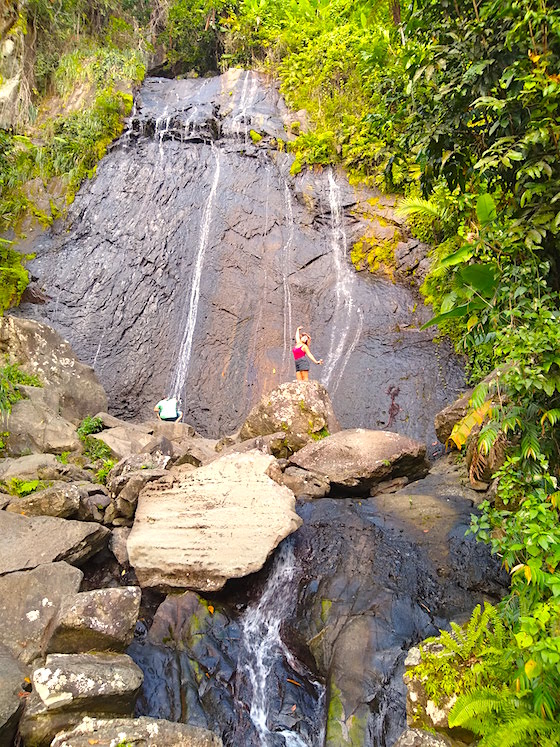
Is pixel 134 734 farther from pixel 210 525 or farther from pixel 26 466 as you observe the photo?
pixel 26 466

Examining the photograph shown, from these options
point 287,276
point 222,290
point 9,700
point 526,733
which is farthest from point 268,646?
point 287,276

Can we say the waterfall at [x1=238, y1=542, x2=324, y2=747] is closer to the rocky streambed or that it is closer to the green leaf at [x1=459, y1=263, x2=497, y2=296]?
the rocky streambed

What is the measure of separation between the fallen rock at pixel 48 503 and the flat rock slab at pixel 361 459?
117 inches

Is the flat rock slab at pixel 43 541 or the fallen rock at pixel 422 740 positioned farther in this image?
the flat rock slab at pixel 43 541

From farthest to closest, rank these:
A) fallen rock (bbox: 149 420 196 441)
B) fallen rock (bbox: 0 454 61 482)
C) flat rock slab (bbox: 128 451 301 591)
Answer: fallen rock (bbox: 149 420 196 441), fallen rock (bbox: 0 454 61 482), flat rock slab (bbox: 128 451 301 591)

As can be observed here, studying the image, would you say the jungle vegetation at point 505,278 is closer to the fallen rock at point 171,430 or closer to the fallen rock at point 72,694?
the fallen rock at point 72,694

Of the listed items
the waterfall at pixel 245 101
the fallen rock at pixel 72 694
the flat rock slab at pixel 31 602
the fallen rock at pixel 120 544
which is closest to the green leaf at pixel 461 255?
the fallen rock at pixel 72 694

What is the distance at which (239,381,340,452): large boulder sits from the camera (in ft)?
25.3

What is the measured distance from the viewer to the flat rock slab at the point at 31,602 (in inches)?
141

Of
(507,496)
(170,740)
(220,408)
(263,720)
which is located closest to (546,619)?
(507,496)

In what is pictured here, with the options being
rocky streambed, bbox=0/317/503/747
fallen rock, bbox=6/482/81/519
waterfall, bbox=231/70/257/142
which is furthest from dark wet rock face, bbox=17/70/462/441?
fallen rock, bbox=6/482/81/519

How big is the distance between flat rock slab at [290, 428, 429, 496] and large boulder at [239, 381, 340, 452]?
650 millimetres

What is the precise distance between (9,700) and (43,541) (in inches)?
72.7

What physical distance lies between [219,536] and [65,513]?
5.31ft
